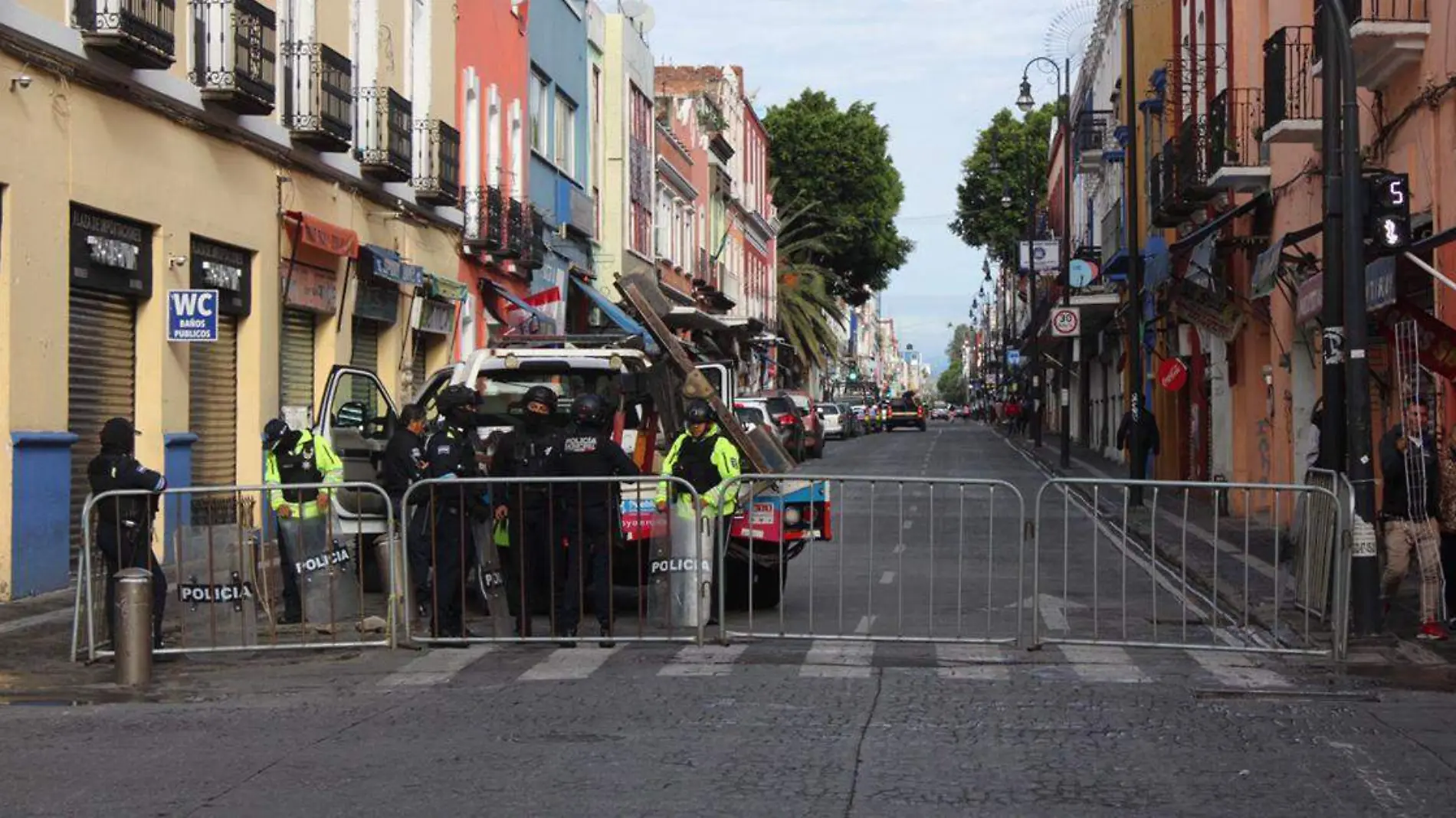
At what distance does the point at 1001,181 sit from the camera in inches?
3440

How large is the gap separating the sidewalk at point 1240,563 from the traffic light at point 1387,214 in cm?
217

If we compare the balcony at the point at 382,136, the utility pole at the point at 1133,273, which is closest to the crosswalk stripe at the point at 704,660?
the balcony at the point at 382,136

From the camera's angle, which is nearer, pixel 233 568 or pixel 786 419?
pixel 233 568

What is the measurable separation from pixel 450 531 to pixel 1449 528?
6.88 m

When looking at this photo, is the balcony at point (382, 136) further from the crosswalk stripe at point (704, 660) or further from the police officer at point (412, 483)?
the crosswalk stripe at point (704, 660)

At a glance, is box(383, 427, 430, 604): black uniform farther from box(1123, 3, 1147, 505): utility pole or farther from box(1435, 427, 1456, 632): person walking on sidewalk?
box(1123, 3, 1147, 505): utility pole

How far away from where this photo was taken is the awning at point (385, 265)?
24688mm

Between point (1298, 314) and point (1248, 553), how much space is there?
8.78 m

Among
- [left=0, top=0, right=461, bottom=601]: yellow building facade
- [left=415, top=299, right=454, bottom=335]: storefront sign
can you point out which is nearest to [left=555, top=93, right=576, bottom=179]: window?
[left=415, top=299, right=454, bottom=335]: storefront sign

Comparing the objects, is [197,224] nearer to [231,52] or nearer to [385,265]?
[231,52]

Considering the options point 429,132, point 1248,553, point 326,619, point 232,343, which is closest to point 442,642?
point 326,619

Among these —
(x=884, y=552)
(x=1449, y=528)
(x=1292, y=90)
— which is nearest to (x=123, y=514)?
(x=884, y=552)

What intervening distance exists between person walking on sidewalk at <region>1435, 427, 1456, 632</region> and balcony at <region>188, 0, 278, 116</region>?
1189 cm

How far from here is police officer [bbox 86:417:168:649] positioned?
1202cm
